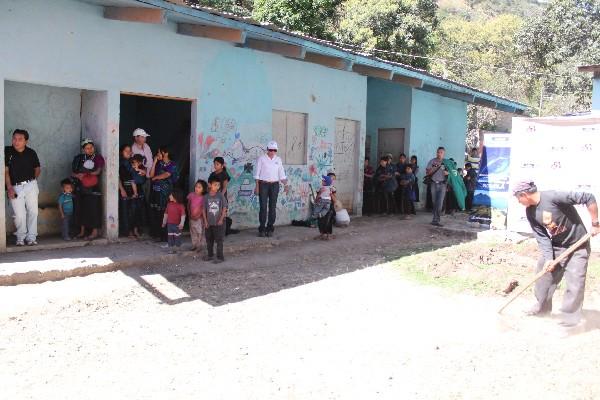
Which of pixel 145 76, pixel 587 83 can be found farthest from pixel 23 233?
pixel 587 83

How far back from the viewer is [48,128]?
320 inches

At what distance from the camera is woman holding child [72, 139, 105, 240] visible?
25.8ft

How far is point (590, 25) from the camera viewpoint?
1029 inches

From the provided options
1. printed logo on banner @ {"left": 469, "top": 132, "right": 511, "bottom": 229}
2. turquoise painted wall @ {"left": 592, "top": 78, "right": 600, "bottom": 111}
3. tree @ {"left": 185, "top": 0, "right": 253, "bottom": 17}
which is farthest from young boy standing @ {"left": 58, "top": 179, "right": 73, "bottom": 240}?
turquoise painted wall @ {"left": 592, "top": 78, "right": 600, "bottom": 111}

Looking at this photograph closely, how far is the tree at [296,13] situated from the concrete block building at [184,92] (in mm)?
6854

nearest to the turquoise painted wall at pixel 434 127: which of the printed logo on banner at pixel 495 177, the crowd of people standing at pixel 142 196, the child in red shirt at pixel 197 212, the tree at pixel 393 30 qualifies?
the printed logo on banner at pixel 495 177

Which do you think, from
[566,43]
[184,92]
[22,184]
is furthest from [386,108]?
[566,43]

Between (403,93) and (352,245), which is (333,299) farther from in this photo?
(403,93)

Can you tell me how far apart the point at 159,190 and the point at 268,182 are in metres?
1.90

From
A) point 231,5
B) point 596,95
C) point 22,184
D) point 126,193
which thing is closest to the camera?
point 22,184

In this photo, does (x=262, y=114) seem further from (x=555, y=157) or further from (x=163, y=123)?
(x=555, y=157)

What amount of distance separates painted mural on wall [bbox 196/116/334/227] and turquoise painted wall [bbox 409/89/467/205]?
12.4 ft

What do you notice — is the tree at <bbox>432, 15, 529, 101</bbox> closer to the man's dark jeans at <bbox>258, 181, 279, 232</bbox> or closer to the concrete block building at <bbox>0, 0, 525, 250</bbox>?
the concrete block building at <bbox>0, 0, 525, 250</bbox>

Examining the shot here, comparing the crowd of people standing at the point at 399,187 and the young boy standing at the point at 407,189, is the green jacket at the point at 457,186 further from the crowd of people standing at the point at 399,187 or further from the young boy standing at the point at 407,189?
the young boy standing at the point at 407,189
